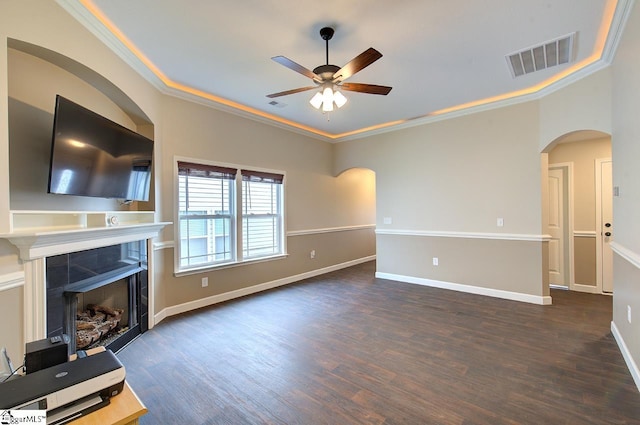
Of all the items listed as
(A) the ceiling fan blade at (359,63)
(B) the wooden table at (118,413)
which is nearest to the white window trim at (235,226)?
(A) the ceiling fan blade at (359,63)

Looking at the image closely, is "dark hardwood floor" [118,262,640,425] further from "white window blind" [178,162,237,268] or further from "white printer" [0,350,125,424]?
"white printer" [0,350,125,424]

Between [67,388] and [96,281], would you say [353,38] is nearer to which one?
[67,388]

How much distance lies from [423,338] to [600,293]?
→ 11.6 feet

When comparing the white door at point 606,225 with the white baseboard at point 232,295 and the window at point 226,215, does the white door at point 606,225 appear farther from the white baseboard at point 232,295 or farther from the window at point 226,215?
the window at point 226,215

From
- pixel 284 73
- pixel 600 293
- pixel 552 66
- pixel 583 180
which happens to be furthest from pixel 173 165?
pixel 600 293

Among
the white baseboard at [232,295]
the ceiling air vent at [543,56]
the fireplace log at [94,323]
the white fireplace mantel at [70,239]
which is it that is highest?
the ceiling air vent at [543,56]

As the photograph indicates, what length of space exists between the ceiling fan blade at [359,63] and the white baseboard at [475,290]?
12.5 feet

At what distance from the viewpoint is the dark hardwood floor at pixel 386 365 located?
75.6 inches

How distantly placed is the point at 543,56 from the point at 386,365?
3483 millimetres

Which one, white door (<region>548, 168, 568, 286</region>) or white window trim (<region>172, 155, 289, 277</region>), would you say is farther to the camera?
white door (<region>548, 168, 568, 286</region>)

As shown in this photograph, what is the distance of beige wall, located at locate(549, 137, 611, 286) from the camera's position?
14.6 feet

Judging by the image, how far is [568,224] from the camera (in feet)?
15.4

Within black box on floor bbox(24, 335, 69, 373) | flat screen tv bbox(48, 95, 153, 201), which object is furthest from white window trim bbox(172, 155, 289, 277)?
black box on floor bbox(24, 335, 69, 373)

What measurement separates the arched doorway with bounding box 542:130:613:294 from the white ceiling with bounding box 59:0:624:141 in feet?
5.45
